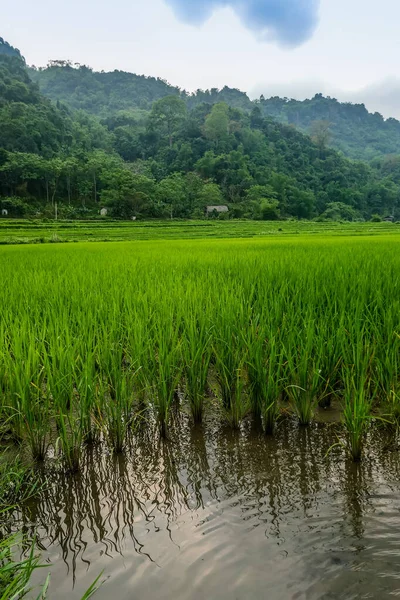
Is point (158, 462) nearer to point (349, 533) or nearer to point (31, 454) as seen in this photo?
point (31, 454)

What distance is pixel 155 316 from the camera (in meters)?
2.62

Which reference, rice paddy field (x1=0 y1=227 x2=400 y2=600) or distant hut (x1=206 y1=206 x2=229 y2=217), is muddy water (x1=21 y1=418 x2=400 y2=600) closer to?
rice paddy field (x1=0 y1=227 x2=400 y2=600)

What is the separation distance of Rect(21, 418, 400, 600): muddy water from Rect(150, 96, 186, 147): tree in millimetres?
66145

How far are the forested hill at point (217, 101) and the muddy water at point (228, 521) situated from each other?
108380mm

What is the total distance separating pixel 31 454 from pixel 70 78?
134875 mm

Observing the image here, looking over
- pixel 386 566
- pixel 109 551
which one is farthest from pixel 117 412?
pixel 386 566

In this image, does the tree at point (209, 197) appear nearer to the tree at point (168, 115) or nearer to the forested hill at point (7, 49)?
the tree at point (168, 115)

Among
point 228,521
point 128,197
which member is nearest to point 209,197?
point 128,197

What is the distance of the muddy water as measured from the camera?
1.05 m

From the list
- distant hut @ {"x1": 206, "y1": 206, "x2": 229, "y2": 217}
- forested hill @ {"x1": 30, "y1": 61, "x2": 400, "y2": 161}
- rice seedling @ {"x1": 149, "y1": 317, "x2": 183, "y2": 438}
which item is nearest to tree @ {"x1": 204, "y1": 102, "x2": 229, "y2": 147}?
distant hut @ {"x1": 206, "y1": 206, "x2": 229, "y2": 217}

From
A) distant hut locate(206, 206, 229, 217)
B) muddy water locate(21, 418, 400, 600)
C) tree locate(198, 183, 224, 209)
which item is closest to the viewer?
muddy water locate(21, 418, 400, 600)

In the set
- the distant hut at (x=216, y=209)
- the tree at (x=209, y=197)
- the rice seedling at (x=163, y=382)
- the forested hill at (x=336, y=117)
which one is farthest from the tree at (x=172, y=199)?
the forested hill at (x=336, y=117)

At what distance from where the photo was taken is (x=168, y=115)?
70.1m

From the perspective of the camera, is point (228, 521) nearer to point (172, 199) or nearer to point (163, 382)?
point (163, 382)
